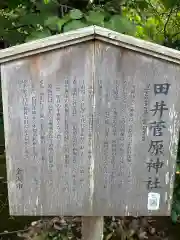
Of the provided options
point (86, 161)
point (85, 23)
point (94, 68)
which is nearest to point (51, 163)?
point (86, 161)

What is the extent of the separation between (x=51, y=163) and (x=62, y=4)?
104cm

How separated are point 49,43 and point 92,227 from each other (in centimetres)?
103

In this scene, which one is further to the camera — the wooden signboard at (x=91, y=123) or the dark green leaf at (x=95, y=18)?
the dark green leaf at (x=95, y=18)

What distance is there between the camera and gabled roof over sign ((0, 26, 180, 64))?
1.45 metres

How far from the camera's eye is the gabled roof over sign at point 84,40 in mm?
1448

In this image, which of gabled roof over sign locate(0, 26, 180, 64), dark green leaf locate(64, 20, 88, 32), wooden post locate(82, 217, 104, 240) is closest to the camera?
gabled roof over sign locate(0, 26, 180, 64)

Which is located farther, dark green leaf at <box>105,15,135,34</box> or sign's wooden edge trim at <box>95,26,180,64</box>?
dark green leaf at <box>105,15,135,34</box>

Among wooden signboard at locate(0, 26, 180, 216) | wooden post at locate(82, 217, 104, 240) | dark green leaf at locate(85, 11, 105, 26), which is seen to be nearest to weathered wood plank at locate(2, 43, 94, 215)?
wooden signboard at locate(0, 26, 180, 216)

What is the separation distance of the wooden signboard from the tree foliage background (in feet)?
0.96

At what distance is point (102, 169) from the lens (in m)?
1.67

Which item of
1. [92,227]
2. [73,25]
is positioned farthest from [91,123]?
[92,227]

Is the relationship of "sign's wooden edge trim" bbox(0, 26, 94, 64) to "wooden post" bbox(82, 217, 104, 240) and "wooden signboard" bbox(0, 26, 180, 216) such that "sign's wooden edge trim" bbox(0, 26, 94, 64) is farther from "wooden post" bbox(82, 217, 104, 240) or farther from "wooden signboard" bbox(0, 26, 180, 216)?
"wooden post" bbox(82, 217, 104, 240)

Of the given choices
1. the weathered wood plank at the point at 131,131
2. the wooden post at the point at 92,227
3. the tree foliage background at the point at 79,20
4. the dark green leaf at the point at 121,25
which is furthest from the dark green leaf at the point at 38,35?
the wooden post at the point at 92,227

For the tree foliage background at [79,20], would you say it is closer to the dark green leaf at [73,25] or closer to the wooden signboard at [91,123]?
the dark green leaf at [73,25]
